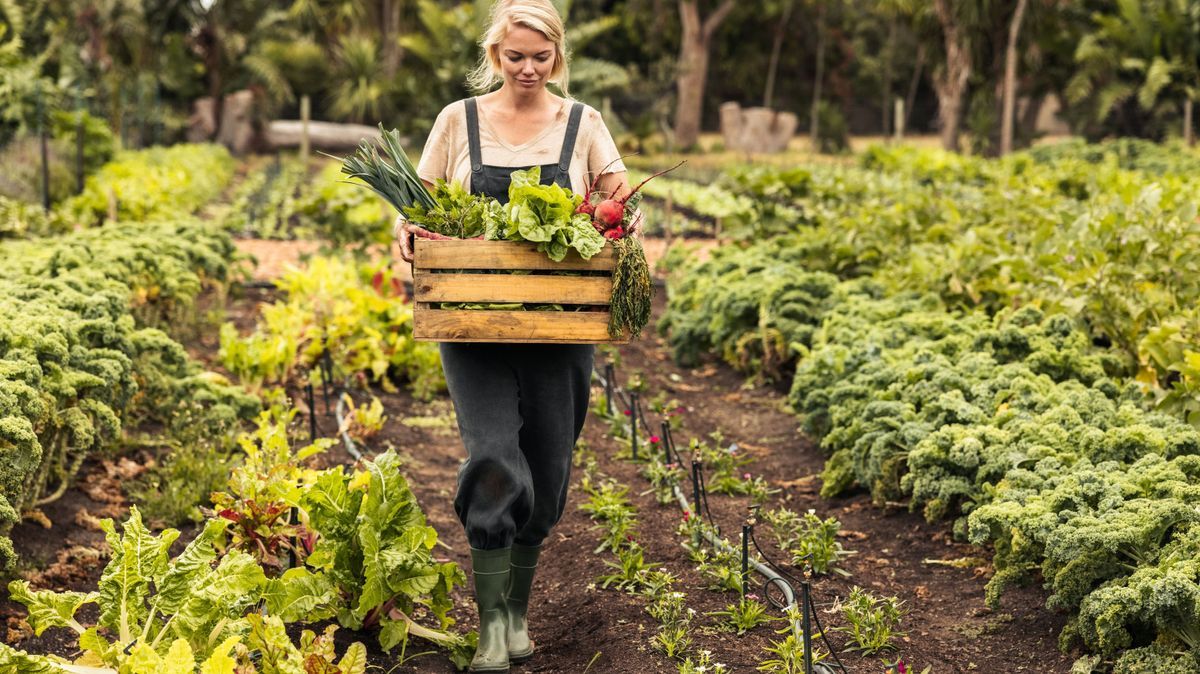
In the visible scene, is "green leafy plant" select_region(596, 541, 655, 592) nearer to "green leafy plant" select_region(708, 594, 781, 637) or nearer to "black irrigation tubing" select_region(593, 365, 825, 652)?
"black irrigation tubing" select_region(593, 365, 825, 652)

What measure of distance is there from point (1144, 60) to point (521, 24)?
2494cm

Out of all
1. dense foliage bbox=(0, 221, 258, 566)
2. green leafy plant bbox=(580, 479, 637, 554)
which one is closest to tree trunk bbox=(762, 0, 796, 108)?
dense foliage bbox=(0, 221, 258, 566)

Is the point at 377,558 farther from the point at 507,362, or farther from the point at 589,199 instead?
the point at 589,199

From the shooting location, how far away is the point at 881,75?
38656 millimetres

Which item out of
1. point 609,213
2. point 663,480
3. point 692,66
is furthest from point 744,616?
point 692,66

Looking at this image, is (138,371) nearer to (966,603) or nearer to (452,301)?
(452,301)

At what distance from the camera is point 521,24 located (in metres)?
3.60

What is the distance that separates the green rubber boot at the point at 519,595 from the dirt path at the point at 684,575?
0.06 m

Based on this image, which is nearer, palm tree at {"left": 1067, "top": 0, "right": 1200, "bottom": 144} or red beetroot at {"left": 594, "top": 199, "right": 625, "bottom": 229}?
red beetroot at {"left": 594, "top": 199, "right": 625, "bottom": 229}

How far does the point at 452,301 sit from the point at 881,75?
36938 millimetres

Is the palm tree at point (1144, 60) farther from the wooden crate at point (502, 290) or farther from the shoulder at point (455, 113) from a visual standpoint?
the wooden crate at point (502, 290)

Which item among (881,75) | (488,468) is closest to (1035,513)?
(488,468)

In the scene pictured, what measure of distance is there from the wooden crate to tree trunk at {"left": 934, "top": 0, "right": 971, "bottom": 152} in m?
24.7

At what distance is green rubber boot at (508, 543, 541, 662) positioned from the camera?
4031 mm
